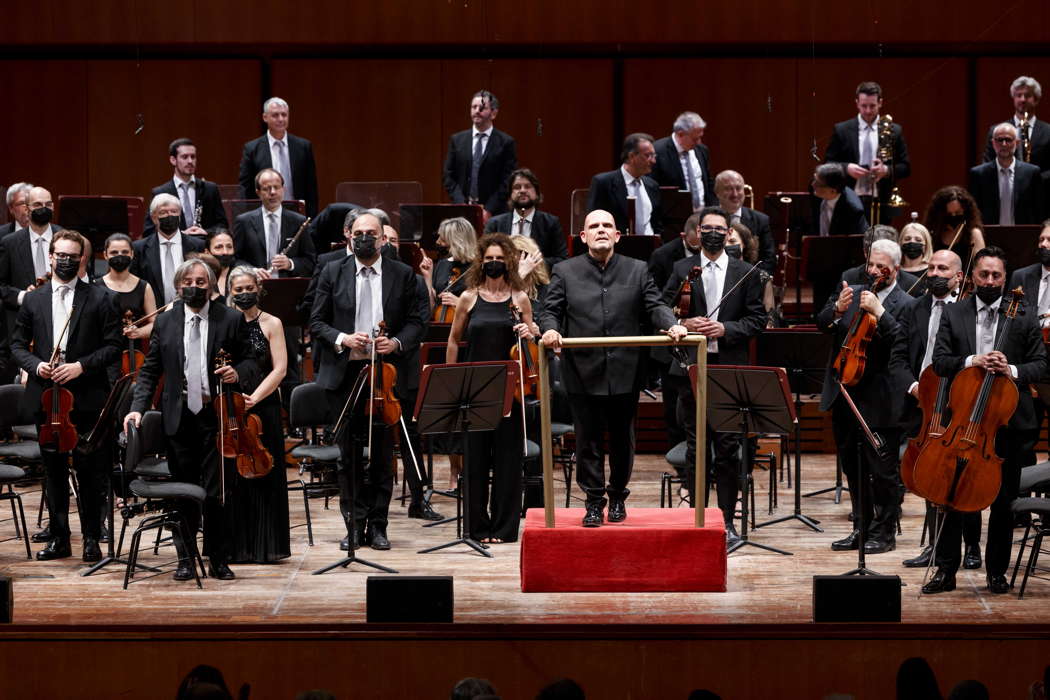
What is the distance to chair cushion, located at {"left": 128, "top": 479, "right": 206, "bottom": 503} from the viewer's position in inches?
220

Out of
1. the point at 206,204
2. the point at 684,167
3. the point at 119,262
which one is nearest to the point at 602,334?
the point at 119,262

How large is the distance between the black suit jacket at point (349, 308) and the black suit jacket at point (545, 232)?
1700 millimetres

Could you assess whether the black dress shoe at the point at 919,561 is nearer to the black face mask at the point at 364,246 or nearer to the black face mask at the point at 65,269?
the black face mask at the point at 364,246

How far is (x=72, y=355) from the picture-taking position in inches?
240

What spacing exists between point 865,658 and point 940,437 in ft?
3.37

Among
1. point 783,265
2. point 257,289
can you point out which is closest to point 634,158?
point 783,265

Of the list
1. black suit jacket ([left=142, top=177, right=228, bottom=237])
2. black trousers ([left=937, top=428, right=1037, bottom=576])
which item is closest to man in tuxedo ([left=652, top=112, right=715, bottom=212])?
black suit jacket ([left=142, top=177, right=228, bottom=237])

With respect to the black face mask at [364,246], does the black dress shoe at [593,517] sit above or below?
below

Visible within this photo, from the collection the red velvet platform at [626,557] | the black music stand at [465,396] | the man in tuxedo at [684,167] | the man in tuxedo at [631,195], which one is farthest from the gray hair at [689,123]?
the red velvet platform at [626,557]

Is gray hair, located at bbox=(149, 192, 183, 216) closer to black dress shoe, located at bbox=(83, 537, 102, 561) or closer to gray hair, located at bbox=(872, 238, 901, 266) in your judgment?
black dress shoe, located at bbox=(83, 537, 102, 561)

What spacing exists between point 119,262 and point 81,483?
4.11 feet

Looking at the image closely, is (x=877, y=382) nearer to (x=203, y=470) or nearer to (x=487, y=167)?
(x=203, y=470)

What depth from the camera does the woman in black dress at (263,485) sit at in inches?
235

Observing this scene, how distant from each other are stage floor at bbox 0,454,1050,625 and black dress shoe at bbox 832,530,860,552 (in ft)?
0.17
